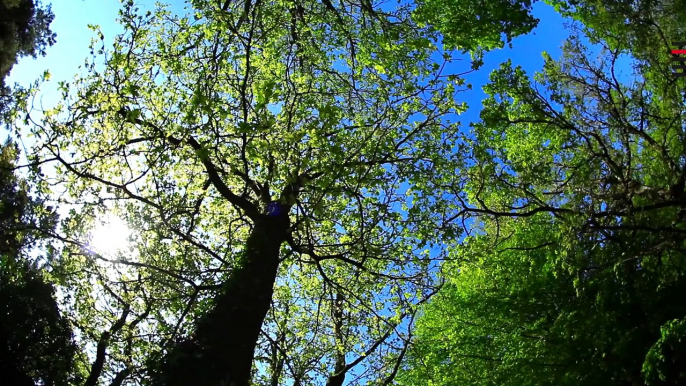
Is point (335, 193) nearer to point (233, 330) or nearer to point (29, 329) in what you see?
point (233, 330)

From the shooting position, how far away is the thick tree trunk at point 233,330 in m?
5.20

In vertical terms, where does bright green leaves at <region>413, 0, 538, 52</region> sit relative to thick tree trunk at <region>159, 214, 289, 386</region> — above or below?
above

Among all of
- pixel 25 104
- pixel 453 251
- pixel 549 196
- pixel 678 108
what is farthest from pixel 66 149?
pixel 678 108

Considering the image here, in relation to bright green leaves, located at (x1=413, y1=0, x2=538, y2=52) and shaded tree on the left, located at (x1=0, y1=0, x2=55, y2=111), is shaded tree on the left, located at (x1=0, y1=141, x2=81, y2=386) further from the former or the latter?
bright green leaves, located at (x1=413, y1=0, x2=538, y2=52)

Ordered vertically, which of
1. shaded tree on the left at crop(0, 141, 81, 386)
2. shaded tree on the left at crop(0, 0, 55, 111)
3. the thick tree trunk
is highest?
shaded tree on the left at crop(0, 0, 55, 111)

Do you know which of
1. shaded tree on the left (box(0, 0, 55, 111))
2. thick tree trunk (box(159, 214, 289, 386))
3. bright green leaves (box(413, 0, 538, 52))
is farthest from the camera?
shaded tree on the left (box(0, 0, 55, 111))

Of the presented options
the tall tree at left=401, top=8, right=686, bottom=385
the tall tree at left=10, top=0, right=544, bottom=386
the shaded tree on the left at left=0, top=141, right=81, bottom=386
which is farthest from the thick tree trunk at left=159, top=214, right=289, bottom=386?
the shaded tree on the left at left=0, top=141, right=81, bottom=386

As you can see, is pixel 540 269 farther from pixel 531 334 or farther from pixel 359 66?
pixel 359 66

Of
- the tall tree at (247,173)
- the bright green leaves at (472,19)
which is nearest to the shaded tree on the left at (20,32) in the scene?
the tall tree at (247,173)

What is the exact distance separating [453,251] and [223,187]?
569 centimetres

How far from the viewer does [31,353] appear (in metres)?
10.8

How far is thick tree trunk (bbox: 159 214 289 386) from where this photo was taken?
5.20 meters

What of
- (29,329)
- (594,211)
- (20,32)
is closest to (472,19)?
(594,211)

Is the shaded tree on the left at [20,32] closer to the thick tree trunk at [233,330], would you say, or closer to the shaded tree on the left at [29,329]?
the shaded tree on the left at [29,329]
